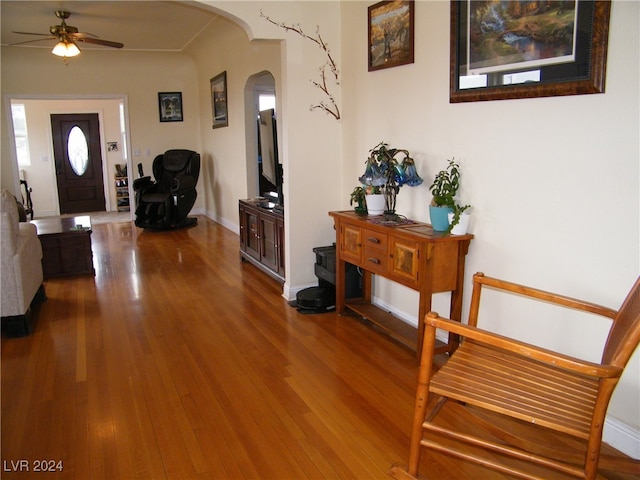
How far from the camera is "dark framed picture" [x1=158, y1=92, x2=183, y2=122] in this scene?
816 cm

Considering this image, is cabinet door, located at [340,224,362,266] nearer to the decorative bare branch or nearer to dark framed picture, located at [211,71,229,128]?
the decorative bare branch

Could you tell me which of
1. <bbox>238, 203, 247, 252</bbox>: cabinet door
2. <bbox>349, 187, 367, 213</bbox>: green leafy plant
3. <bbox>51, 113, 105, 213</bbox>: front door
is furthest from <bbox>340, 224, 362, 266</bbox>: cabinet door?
<bbox>51, 113, 105, 213</bbox>: front door

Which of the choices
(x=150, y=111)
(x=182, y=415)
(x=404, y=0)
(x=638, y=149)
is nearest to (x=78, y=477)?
(x=182, y=415)

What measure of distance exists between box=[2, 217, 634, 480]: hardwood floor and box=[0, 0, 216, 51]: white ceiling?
2827mm

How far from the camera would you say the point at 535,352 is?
1554mm

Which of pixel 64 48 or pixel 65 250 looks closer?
pixel 65 250

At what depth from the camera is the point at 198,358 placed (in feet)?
9.65

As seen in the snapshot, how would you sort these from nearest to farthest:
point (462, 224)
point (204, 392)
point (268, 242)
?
point (204, 392) < point (462, 224) < point (268, 242)

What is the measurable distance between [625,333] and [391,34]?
7.76ft

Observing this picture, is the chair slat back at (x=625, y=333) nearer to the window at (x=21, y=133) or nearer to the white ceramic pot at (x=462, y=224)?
the white ceramic pot at (x=462, y=224)

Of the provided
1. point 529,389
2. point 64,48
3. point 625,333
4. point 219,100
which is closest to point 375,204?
point 529,389

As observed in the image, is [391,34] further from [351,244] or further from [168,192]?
[168,192]

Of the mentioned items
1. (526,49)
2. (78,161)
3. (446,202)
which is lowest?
(446,202)

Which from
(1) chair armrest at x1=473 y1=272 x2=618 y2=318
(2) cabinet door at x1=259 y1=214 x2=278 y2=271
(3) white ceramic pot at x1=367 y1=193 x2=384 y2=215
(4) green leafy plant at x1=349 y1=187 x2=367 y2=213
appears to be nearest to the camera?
(1) chair armrest at x1=473 y1=272 x2=618 y2=318
